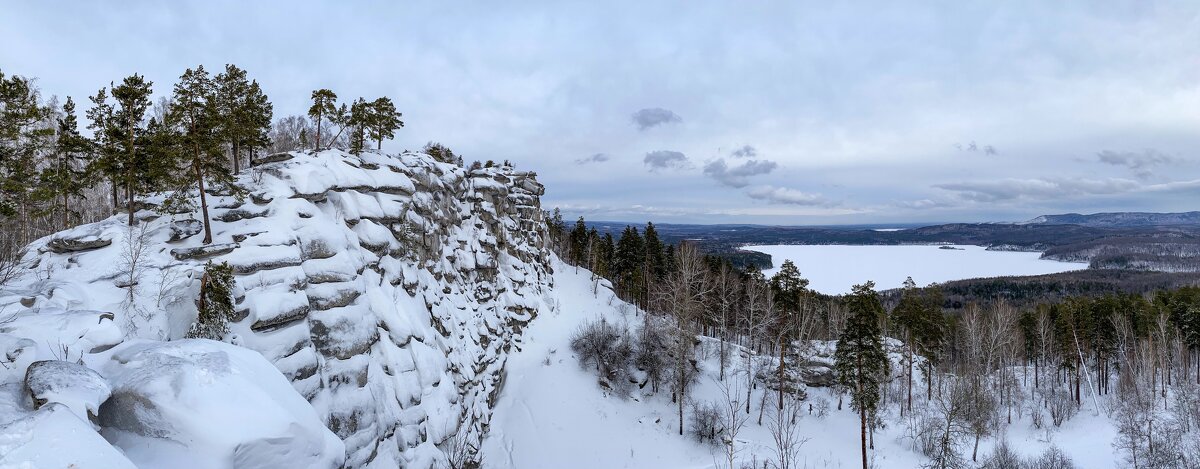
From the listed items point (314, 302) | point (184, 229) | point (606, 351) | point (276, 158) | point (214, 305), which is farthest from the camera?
point (606, 351)

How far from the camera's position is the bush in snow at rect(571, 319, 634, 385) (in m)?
31.8

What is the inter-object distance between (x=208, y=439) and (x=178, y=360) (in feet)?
7.36

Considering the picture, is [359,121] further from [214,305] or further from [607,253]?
[607,253]

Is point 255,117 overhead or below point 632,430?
overhead

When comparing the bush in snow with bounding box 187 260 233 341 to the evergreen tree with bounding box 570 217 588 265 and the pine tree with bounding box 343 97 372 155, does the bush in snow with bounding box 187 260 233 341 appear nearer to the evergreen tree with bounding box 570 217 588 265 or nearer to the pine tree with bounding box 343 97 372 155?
the pine tree with bounding box 343 97 372 155

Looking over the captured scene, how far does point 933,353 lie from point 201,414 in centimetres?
5108

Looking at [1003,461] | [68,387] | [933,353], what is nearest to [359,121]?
[68,387]

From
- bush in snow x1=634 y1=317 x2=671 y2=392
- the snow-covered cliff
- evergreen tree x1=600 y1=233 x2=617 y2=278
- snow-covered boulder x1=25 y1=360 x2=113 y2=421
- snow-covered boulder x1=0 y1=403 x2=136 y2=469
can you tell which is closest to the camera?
snow-covered boulder x1=0 y1=403 x2=136 y2=469

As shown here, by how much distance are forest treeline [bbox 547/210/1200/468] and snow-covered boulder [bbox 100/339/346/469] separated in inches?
787

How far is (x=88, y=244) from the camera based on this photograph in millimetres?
14945

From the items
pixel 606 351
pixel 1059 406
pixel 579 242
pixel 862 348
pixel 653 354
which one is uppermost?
pixel 579 242

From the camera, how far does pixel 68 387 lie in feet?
24.5

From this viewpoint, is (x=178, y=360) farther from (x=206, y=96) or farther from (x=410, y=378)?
(x=206, y=96)

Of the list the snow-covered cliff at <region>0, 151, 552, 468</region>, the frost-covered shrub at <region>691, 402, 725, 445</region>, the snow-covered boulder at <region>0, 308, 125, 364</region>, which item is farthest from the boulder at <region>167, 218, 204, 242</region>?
the frost-covered shrub at <region>691, 402, 725, 445</region>
